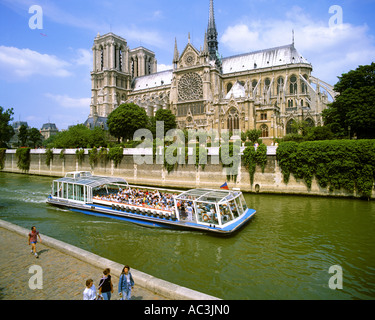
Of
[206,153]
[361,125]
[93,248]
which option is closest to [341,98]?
[361,125]

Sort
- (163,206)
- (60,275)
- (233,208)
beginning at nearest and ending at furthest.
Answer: (60,275) → (233,208) → (163,206)

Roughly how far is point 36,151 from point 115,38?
53527 millimetres

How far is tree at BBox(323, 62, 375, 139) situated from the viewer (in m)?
31.3

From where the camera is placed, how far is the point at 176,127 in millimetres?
62125

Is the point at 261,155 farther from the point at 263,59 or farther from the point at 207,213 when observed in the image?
the point at 263,59

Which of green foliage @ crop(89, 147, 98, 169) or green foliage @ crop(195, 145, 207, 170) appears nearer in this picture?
green foliage @ crop(195, 145, 207, 170)

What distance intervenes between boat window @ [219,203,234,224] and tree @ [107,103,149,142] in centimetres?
4359

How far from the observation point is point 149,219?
16906 mm

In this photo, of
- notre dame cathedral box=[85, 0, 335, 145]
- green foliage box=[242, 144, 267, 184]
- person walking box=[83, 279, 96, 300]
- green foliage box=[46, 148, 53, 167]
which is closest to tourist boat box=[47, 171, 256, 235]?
person walking box=[83, 279, 96, 300]

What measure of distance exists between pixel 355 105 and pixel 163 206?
2897 centimetres

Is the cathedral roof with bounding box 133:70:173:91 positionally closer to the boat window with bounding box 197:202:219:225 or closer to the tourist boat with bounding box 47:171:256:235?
the tourist boat with bounding box 47:171:256:235

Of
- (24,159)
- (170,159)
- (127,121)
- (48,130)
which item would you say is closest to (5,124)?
(24,159)

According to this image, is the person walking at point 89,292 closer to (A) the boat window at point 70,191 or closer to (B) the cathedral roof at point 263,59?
(A) the boat window at point 70,191

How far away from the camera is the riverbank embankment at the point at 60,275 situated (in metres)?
6.79
